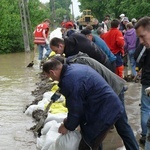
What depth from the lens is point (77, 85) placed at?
3719mm

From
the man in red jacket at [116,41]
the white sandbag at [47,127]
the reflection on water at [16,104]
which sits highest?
the man in red jacket at [116,41]

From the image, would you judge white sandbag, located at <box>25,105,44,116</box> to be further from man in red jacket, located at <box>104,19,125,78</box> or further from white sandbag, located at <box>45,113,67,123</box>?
man in red jacket, located at <box>104,19,125,78</box>

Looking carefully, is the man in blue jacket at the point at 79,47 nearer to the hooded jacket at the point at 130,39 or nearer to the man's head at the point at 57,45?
the man's head at the point at 57,45

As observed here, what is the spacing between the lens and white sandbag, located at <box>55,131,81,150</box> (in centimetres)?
419

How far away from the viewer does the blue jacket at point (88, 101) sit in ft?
12.3

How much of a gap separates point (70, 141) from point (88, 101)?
59 centimetres

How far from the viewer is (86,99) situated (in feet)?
12.6

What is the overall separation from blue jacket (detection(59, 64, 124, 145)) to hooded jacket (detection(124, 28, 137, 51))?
672cm

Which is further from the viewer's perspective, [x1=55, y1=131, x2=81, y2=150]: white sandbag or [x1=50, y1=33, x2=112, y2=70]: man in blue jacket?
[x1=50, y1=33, x2=112, y2=70]: man in blue jacket

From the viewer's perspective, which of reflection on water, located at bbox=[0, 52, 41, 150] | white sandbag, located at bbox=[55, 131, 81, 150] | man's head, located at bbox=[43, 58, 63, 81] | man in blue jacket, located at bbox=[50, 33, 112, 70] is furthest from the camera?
reflection on water, located at bbox=[0, 52, 41, 150]

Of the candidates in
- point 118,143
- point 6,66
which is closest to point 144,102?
point 118,143

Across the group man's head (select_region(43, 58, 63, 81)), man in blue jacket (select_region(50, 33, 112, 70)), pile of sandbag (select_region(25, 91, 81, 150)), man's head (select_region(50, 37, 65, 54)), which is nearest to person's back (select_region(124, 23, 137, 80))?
pile of sandbag (select_region(25, 91, 81, 150))

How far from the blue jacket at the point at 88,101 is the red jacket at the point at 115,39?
16.2 feet

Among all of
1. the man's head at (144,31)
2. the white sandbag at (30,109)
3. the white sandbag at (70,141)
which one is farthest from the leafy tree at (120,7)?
the man's head at (144,31)
